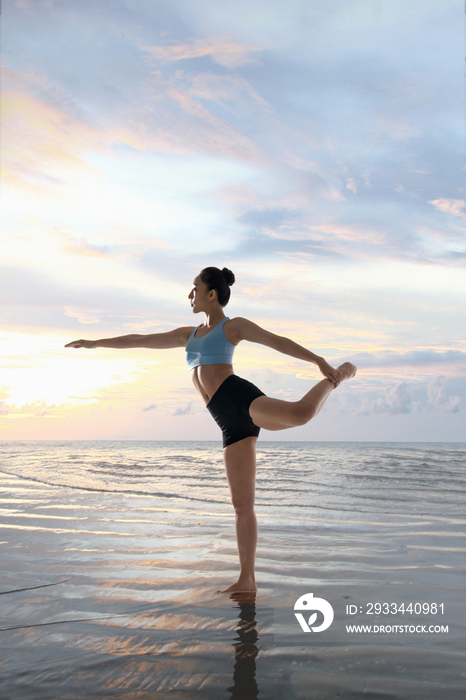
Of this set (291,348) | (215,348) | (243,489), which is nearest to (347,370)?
(291,348)

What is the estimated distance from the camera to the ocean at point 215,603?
2.16m

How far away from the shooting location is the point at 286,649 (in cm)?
249

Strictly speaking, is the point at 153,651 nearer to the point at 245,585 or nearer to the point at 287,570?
the point at 245,585

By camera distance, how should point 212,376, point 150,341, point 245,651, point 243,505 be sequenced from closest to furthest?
point 245,651 → point 243,505 → point 212,376 → point 150,341

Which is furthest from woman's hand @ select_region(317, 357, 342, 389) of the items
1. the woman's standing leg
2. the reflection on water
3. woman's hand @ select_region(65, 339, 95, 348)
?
woman's hand @ select_region(65, 339, 95, 348)

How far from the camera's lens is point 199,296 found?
13.1 feet

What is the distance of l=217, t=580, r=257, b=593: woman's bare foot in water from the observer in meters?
3.37

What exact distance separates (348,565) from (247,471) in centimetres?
Answer: 139

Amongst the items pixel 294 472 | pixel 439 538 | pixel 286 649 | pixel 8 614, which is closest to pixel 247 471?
pixel 286 649

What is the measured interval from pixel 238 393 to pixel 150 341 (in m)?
1.12

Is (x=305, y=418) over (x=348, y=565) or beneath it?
over

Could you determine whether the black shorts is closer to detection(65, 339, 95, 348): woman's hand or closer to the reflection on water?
the reflection on water

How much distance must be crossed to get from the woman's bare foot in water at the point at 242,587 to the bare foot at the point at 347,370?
1691mm

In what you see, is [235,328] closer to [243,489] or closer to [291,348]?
[291,348]
